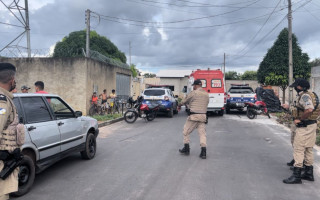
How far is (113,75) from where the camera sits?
62.6ft

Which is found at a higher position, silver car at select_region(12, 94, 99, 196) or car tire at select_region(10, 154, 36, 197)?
silver car at select_region(12, 94, 99, 196)

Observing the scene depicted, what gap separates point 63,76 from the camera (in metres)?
14.6

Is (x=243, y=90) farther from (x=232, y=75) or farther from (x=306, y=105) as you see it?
(x=232, y=75)

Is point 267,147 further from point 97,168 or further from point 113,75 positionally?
point 113,75

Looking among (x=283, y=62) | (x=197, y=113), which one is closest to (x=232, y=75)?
(x=283, y=62)

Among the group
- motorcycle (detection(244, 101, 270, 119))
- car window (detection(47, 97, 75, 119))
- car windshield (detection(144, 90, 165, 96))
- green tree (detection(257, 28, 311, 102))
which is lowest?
motorcycle (detection(244, 101, 270, 119))

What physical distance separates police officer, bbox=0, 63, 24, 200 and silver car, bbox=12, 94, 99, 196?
4.16ft

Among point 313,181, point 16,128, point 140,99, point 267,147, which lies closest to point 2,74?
point 16,128

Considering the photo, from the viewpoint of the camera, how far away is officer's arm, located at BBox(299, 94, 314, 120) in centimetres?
476

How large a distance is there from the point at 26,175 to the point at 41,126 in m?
0.81

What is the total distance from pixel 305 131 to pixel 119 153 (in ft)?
13.7

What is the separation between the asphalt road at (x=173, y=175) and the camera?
4.27 metres

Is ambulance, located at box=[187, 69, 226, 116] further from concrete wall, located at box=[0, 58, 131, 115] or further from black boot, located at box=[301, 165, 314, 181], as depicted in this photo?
black boot, located at box=[301, 165, 314, 181]

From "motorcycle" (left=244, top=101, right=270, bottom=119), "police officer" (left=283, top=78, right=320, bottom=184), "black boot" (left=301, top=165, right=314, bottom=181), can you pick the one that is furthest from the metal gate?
"black boot" (left=301, top=165, right=314, bottom=181)
